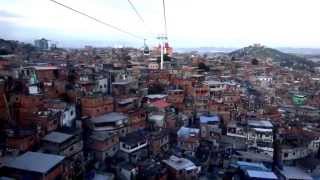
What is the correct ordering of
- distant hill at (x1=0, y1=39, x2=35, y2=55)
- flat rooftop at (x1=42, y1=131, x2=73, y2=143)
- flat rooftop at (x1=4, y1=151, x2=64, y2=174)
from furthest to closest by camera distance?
distant hill at (x1=0, y1=39, x2=35, y2=55) → flat rooftop at (x1=42, y1=131, x2=73, y2=143) → flat rooftop at (x1=4, y1=151, x2=64, y2=174)

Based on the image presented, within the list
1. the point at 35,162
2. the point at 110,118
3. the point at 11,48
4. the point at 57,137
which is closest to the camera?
the point at 35,162

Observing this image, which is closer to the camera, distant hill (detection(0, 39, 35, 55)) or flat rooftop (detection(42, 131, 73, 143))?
flat rooftop (detection(42, 131, 73, 143))

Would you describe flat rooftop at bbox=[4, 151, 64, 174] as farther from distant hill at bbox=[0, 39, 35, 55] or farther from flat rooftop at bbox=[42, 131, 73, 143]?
distant hill at bbox=[0, 39, 35, 55]

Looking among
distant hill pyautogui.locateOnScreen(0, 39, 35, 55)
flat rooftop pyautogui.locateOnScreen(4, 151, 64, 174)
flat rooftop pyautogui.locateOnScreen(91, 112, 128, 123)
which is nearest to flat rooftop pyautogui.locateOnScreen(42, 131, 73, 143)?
flat rooftop pyautogui.locateOnScreen(4, 151, 64, 174)

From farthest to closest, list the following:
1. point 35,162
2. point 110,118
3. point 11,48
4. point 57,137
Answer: point 11,48 < point 110,118 < point 57,137 < point 35,162

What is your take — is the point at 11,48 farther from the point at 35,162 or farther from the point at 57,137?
the point at 35,162

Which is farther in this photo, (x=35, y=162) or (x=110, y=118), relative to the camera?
(x=110, y=118)

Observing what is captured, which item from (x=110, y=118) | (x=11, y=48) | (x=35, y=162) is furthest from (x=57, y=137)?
(x=11, y=48)

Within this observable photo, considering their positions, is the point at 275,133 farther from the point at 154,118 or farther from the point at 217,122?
the point at 154,118

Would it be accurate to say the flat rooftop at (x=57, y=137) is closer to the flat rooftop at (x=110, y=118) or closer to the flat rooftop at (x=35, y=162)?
the flat rooftop at (x=35, y=162)

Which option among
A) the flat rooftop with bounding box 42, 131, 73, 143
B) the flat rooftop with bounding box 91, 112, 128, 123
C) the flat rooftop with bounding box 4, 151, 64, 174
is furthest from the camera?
the flat rooftop with bounding box 91, 112, 128, 123

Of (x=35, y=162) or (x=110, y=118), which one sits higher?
(x=110, y=118)

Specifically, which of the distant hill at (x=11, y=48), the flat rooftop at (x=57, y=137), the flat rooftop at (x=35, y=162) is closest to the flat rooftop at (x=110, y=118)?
the flat rooftop at (x=57, y=137)
